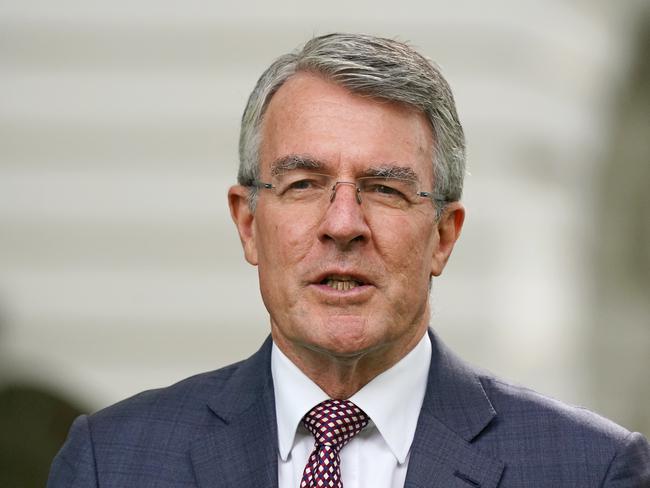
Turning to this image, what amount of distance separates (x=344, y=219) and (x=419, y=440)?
553 mm

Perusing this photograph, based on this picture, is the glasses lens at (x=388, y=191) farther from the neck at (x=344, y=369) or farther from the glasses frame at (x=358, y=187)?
the neck at (x=344, y=369)

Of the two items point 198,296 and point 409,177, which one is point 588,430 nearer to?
point 409,177

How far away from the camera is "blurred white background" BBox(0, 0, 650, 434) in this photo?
6.40 m

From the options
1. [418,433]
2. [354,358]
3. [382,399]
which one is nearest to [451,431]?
[418,433]

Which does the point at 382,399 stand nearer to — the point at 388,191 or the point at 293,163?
the point at 388,191

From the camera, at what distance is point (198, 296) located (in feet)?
21.4

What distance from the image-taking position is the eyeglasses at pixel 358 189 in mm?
3758

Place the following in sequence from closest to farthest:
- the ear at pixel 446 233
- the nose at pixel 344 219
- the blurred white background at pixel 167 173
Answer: the nose at pixel 344 219
the ear at pixel 446 233
the blurred white background at pixel 167 173

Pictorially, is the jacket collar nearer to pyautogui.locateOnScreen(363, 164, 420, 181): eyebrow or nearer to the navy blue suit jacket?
the navy blue suit jacket

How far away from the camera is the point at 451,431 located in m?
3.81


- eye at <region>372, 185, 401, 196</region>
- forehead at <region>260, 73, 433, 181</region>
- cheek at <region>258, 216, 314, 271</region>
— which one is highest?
forehead at <region>260, 73, 433, 181</region>

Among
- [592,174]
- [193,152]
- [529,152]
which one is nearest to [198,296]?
[193,152]

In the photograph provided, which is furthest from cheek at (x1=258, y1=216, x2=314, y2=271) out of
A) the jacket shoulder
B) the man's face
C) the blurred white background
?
the blurred white background

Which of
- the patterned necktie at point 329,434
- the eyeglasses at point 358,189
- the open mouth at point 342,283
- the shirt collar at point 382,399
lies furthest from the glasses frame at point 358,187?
the patterned necktie at point 329,434
